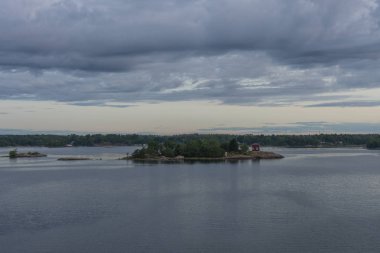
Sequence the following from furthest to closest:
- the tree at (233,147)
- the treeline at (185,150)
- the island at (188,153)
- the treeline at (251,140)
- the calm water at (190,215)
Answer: the treeline at (251,140) → the tree at (233,147) → the treeline at (185,150) → the island at (188,153) → the calm water at (190,215)

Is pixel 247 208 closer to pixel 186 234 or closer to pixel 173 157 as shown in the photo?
pixel 186 234

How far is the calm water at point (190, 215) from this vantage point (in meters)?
19.3

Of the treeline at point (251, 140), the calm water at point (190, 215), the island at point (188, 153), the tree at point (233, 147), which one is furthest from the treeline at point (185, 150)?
the treeline at point (251, 140)

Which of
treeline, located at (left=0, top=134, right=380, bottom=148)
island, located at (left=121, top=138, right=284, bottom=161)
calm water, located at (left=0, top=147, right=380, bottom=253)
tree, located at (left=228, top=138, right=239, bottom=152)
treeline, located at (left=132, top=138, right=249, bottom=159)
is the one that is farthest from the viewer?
treeline, located at (left=0, top=134, right=380, bottom=148)

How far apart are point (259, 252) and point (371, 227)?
623 cm

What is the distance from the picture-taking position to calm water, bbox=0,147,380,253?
19.3 metres

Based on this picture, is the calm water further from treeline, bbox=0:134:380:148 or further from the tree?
treeline, bbox=0:134:380:148

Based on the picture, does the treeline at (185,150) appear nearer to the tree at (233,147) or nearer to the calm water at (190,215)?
the tree at (233,147)

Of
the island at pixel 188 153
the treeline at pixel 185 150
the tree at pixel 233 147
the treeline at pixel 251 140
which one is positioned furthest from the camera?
the treeline at pixel 251 140

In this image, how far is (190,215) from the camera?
2483cm

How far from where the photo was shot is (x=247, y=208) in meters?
26.7

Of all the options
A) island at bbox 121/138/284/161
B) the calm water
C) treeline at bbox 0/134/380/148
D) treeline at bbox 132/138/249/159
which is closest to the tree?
island at bbox 121/138/284/161

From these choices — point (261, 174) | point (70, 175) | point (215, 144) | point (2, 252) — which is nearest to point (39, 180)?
point (70, 175)

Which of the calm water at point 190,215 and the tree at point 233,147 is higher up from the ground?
the tree at point 233,147
